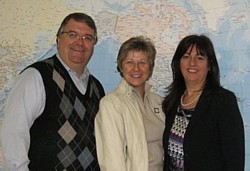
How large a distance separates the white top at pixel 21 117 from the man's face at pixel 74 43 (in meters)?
0.21

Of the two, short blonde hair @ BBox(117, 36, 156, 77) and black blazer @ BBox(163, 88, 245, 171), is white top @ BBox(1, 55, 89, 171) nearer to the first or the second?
short blonde hair @ BBox(117, 36, 156, 77)

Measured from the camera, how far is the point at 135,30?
2084mm

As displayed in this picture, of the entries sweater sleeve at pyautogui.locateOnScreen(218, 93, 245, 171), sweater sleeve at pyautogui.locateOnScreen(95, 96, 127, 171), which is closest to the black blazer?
sweater sleeve at pyautogui.locateOnScreen(218, 93, 245, 171)

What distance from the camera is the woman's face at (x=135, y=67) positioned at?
Answer: 169cm

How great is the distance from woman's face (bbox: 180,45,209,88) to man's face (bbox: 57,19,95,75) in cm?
48

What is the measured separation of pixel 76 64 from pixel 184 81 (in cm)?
54

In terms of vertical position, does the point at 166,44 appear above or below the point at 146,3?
below

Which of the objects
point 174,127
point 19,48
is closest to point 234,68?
point 174,127

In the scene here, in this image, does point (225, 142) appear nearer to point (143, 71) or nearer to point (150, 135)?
point (150, 135)

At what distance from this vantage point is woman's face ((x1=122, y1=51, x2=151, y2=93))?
1687mm

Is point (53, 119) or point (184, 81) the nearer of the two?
point (53, 119)

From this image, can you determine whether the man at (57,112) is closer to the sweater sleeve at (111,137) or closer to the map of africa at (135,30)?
the sweater sleeve at (111,137)

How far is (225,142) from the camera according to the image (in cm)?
150

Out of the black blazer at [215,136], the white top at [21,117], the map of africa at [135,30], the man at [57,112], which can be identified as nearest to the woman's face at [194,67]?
the black blazer at [215,136]
